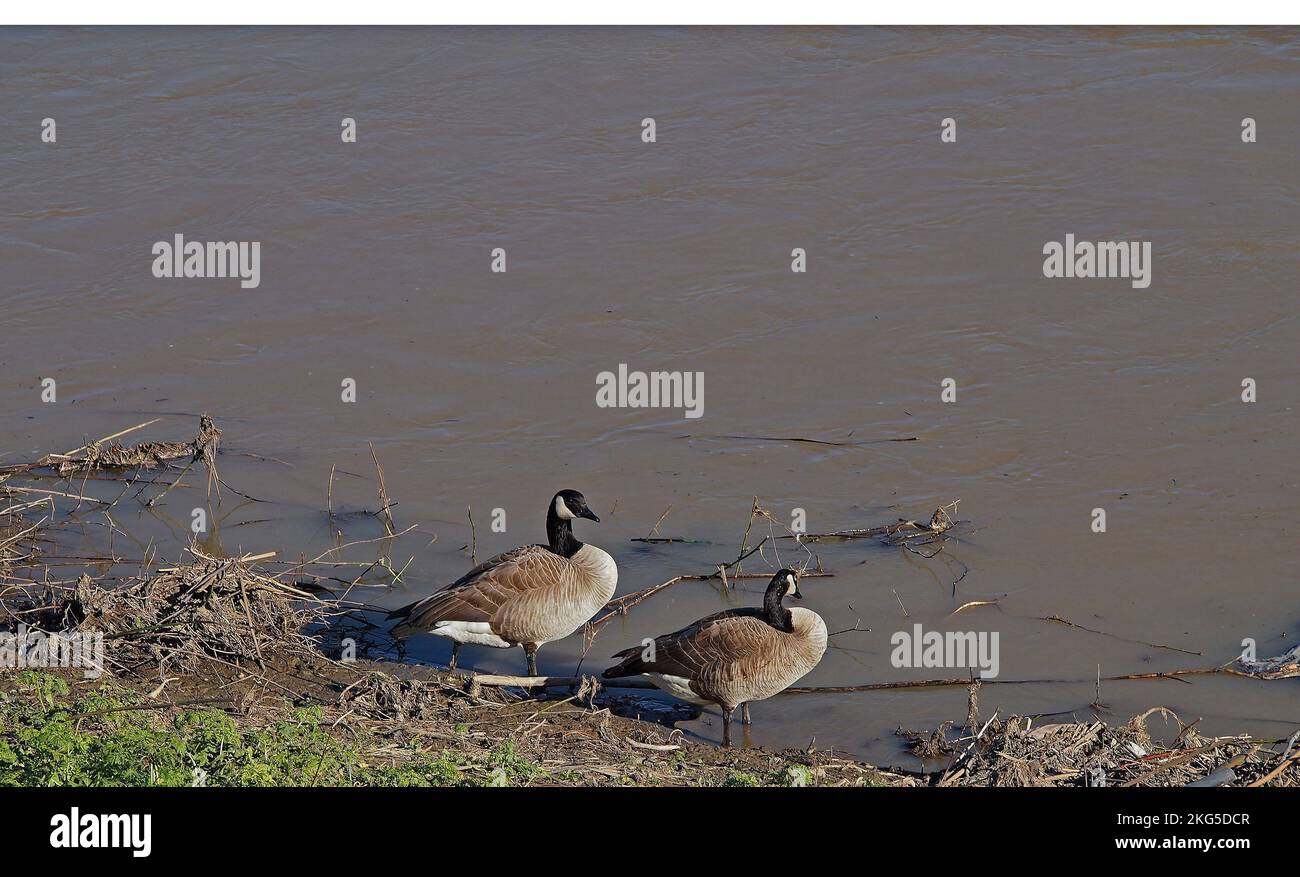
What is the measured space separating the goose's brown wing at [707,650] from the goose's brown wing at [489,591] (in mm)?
783

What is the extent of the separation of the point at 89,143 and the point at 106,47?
12.5 ft

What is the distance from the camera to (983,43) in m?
20.0

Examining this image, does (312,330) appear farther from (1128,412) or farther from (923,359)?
(1128,412)

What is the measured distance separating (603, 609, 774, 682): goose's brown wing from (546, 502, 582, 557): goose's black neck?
1219 mm

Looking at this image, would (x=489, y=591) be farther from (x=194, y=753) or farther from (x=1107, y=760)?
(x=1107, y=760)

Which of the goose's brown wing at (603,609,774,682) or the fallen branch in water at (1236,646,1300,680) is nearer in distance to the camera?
the goose's brown wing at (603,609,774,682)

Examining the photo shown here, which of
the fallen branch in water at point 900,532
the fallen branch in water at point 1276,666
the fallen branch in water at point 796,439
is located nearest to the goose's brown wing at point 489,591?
the fallen branch in water at point 900,532

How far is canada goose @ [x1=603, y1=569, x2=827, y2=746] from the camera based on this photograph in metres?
7.90

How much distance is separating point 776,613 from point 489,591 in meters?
1.77

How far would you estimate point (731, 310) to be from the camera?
14.1 m

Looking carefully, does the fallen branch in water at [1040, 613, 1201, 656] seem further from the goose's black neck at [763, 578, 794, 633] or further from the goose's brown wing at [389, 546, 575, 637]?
the goose's brown wing at [389, 546, 575, 637]

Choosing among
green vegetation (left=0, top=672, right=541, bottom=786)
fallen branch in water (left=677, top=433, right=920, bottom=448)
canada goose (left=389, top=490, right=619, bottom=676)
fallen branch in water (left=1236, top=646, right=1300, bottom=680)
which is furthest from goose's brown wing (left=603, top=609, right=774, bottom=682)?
fallen branch in water (left=677, top=433, right=920, bottom=448)

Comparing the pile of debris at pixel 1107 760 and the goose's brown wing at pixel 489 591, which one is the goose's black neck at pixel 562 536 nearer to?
the goose's brown wing at pixel 489 591

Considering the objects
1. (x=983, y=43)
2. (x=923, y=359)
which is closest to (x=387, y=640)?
(x=923, y=359)
